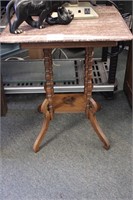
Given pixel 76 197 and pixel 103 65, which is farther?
pixel 103 65

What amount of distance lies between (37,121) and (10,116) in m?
0.19

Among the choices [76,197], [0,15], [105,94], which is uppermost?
[0,15]

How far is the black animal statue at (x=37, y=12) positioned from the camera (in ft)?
3.16

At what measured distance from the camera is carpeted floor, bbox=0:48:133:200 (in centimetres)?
115

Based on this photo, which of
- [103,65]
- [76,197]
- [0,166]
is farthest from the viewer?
[103,65]

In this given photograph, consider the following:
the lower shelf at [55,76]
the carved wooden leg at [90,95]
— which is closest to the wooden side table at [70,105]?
the carved wooden leg at [90,95]

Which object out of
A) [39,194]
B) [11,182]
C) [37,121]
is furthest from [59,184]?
[37,121]

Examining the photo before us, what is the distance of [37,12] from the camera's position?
99 cm

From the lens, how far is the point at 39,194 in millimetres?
1139

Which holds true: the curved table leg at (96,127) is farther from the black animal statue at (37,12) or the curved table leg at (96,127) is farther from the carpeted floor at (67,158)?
the black animal statue at (37,12)

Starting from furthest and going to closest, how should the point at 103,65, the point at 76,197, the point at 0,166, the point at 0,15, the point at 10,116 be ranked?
the point at 103,65 → the point at 10,116 → the point at 0,15 → the point at 0,166 → the point at 76,197

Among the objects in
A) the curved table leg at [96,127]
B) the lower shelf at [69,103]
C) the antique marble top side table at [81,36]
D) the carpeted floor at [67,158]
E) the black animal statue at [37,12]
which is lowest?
the carpeted floor at [67,158]

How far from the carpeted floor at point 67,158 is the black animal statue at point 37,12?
0.69 metres

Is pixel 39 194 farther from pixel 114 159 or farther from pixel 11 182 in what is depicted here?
pixel 114 159
